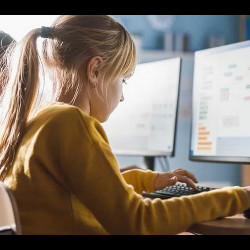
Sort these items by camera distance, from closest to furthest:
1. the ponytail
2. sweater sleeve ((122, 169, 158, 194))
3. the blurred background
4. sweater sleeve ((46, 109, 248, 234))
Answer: sweater sleeve ((46, 109, 248, 234)), the ponytail, sweater sleeve ((122, 169, 158, 194)), the blurred background

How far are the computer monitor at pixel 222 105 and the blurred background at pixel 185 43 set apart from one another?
2094mm

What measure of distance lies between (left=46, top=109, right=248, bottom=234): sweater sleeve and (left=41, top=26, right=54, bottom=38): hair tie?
273 mm

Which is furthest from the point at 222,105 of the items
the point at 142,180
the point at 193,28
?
the point at 193,28

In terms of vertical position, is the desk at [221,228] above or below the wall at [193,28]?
below

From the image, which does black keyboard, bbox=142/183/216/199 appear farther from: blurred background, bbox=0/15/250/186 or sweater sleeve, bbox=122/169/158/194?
blurred background, bbox=0/15/250/186

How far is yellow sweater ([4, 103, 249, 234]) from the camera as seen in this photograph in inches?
33.3

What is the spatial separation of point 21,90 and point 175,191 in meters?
0.44

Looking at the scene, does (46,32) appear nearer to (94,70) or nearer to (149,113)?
(94,70)

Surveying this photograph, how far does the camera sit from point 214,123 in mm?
1424

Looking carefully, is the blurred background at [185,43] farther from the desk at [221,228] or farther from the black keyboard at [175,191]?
the desk at [221,228]

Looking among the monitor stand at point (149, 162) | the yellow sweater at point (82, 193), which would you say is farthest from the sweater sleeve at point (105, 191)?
the monitor stand at point (149, 162)

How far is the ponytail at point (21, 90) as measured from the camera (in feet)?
3.28

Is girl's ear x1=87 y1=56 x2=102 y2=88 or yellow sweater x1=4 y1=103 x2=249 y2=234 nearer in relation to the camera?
yellow sweater x1=4 y1=103 x2=249 y2=234

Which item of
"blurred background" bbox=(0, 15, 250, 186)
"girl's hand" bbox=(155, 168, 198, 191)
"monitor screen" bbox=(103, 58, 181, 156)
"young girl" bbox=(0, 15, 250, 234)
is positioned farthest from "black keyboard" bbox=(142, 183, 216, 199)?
"blurred background" bbox=(0, 15, 250, 186)
